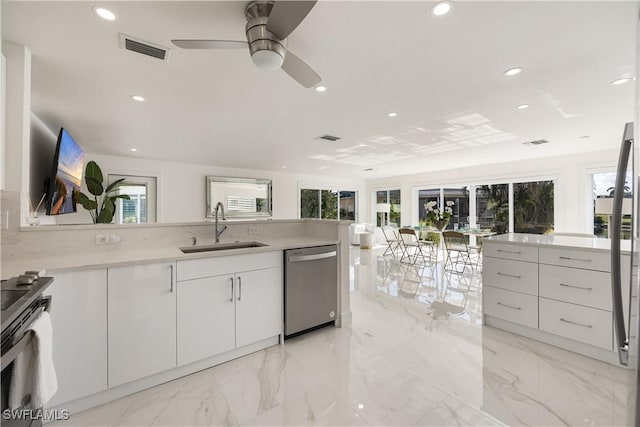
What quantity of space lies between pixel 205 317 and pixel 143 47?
2.02 meters

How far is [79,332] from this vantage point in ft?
5.29

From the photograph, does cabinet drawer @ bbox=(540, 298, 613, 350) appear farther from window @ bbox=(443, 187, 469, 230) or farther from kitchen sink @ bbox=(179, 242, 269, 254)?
window @ bbox=(443, 187, 469, 230)

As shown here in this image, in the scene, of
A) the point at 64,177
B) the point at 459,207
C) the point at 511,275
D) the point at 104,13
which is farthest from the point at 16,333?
the point at 459,207

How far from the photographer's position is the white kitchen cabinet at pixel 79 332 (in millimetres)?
1558

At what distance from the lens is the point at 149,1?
1520 mm

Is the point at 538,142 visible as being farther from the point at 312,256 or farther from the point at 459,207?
the point at 312,256

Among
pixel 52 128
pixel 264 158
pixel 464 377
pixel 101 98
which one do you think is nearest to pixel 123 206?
pixel 52 128

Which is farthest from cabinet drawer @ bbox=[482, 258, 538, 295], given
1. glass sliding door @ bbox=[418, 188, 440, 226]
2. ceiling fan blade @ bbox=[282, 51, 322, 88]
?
glass sliding door @ bbox=[418, 188, 440, 226]

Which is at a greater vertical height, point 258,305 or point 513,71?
point 513,71

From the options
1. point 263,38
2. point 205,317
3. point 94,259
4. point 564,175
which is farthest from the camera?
point 564,175

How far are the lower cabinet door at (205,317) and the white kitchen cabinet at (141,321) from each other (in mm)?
67

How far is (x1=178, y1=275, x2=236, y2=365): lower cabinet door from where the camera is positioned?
1.96 metres

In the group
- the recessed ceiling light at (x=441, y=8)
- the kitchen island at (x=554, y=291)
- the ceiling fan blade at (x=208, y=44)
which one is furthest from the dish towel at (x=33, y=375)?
the kitchen island at (x=554, y=291)

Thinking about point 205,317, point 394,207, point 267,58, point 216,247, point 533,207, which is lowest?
point 205,317
